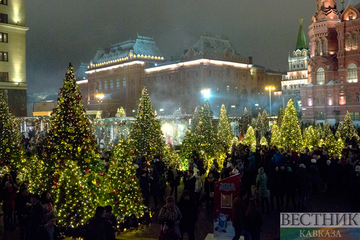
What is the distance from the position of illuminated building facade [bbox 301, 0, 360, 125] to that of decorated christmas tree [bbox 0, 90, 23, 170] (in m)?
40.8

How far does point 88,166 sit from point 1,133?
6.57 m

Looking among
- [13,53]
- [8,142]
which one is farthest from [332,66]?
[8,142]

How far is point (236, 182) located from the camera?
24.4 feet

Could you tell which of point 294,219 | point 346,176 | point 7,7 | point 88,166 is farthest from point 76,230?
point 7,7

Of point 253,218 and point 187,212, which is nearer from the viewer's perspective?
point 253,218

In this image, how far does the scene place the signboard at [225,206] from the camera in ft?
24.3

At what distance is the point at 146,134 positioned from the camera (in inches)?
630

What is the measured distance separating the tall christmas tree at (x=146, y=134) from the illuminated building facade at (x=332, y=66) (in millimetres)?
35772

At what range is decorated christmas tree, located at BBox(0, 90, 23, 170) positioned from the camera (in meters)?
13.9

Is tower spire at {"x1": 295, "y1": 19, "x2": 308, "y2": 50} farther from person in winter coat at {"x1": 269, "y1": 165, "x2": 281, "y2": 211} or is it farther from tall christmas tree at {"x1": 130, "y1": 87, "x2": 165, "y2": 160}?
person in winter coat at {"x1": 269, "y1": 165, "x2": 281, "y2": 211}

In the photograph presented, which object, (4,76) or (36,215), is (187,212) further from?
(4,76)

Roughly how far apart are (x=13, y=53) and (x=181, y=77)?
81.0 feet

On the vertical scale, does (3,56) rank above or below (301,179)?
above

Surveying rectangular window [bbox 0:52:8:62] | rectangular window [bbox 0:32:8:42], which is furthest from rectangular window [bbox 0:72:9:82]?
rectangular window [bbox 0:32:8:42]
